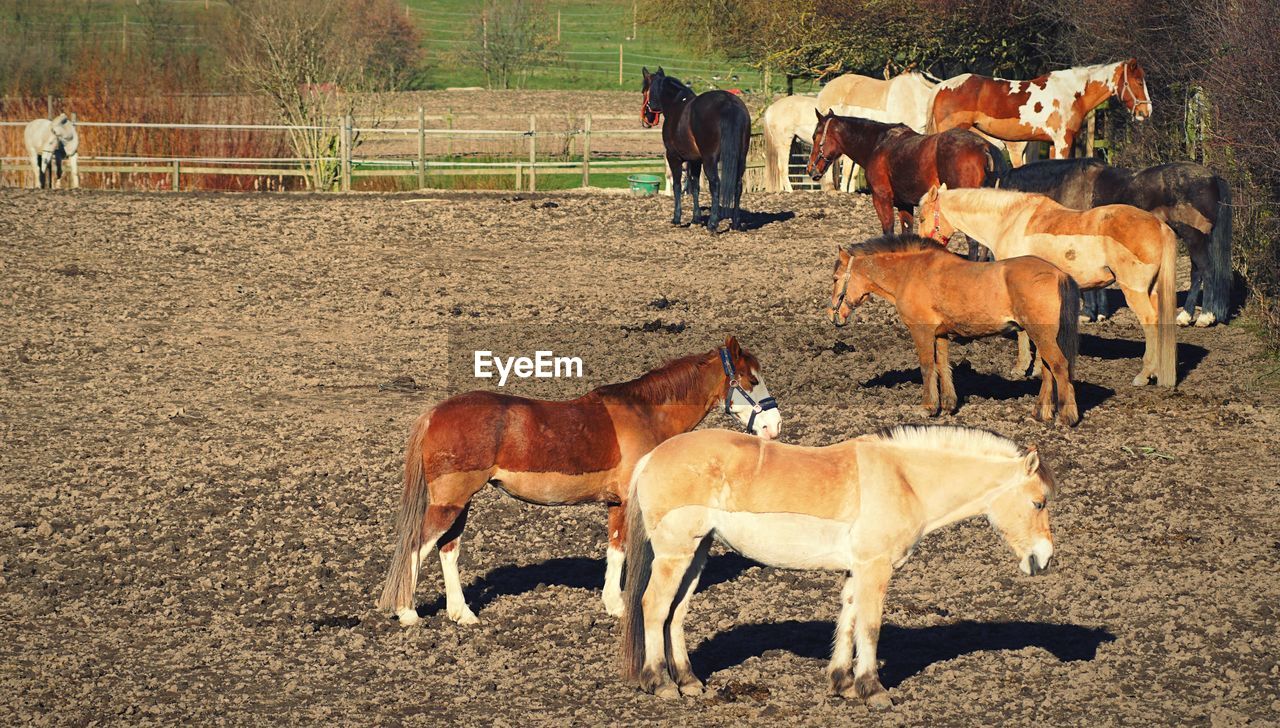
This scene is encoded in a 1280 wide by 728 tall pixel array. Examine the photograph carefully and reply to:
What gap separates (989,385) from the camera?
1193cm

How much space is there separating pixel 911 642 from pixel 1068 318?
415cm

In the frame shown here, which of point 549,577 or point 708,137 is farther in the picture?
point 708,137

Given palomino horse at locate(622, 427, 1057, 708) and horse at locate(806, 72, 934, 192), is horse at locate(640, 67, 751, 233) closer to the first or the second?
horse at locate(806, 72, 934, 192)

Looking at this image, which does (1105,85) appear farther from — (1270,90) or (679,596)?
(679,596)

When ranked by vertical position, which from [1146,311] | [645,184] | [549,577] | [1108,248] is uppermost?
[645,184]

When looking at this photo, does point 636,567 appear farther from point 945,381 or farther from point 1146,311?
point 1146,311

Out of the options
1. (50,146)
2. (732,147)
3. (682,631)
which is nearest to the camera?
(682,631)

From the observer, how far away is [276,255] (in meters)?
17.5

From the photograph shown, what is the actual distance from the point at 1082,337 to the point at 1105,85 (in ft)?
18.1

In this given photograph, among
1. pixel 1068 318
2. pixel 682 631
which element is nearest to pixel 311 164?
pixel 1068 318

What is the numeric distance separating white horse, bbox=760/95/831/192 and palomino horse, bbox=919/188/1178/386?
1135 centimetres

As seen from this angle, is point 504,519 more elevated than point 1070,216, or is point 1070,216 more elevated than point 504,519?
point 1070,216

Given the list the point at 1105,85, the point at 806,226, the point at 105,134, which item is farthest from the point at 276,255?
the point at 1105,85

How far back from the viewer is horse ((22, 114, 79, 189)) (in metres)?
22.5
